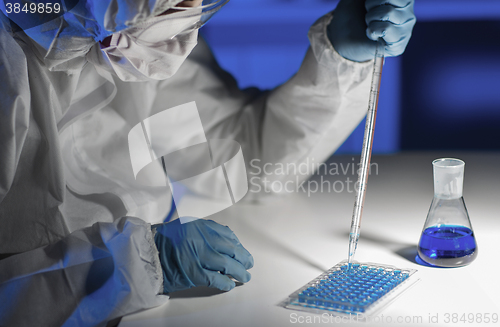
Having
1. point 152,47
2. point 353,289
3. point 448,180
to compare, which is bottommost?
point 353,289

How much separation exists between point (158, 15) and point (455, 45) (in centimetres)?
136

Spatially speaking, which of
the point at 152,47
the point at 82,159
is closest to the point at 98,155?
the point at 82,159

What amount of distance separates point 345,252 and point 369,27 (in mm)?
490

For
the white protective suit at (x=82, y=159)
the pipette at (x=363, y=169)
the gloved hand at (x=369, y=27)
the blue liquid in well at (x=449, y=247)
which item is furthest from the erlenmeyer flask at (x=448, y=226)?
the white protective suit at (x=82, y=159)

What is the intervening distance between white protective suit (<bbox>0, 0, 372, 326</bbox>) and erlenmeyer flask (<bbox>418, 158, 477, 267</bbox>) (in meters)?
0.48

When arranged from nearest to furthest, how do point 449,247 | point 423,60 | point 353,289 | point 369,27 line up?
point 353,289
point 449,247
point 369,27
point 423,60

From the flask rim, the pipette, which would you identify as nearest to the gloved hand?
the pipette

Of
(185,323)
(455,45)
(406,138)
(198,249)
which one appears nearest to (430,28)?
(455,45)

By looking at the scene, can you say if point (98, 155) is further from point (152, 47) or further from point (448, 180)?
point (448, 180)

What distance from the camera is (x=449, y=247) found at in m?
0.98

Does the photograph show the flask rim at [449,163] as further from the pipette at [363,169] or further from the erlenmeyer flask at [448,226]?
the pipette at [363,169]

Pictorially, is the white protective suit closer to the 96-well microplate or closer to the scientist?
the scientist

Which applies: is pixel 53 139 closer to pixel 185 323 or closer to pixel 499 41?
pixel 185 323

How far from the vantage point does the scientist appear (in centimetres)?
88
